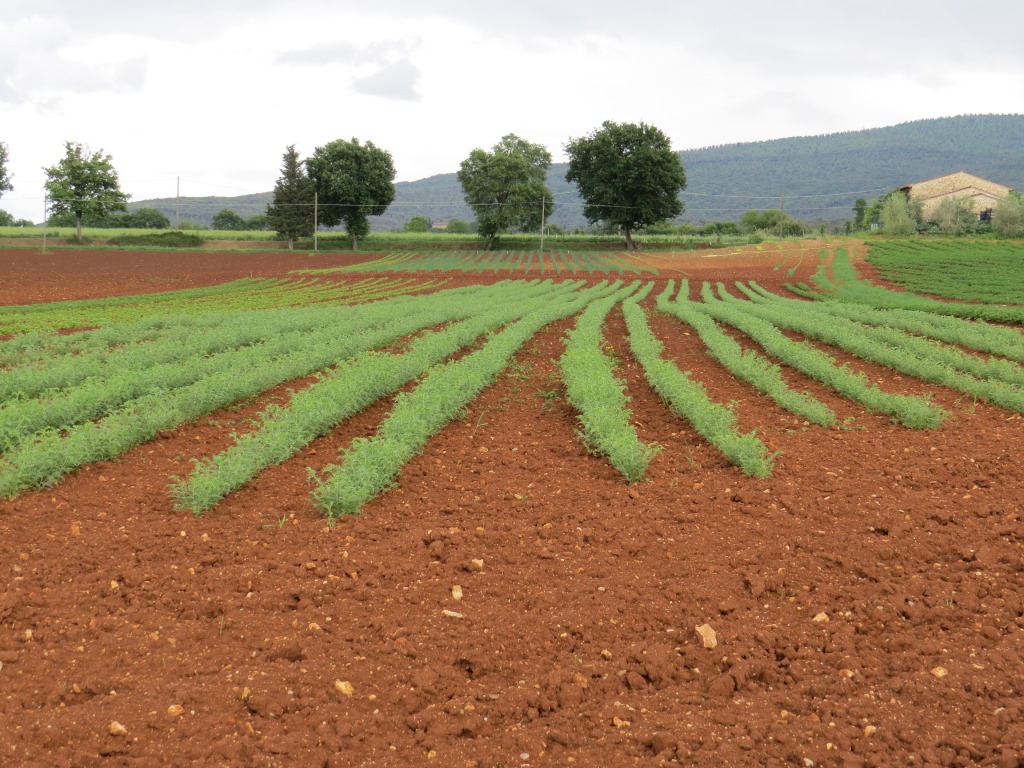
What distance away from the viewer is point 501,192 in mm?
82438

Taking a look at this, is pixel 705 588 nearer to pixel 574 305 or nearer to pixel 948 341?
pixel 948 341

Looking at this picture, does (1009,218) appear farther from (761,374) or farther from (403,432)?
(403,432)

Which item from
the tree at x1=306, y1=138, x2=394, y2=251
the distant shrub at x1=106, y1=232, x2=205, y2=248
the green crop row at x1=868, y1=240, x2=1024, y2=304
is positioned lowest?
the green crop row at x1=868, y1=240, x2=1024, y2=304

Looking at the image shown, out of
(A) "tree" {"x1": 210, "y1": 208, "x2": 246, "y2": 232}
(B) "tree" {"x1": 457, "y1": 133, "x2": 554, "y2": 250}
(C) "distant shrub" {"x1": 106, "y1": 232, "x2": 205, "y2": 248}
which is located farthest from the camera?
(A) "tree" {"x1": 210, "y1": 208, "x2": 246, "y2": 232}

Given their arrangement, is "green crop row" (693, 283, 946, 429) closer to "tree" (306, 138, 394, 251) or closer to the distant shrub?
"tree" (306, 138, 394, 251)

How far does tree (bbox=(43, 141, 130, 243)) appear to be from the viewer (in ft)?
229

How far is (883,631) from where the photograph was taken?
185 inches

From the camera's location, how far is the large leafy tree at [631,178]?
77.1 meters

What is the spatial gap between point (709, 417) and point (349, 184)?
75.8 meters

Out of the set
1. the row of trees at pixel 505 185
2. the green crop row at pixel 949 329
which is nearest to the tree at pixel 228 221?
the row of trees at pixel 505 185

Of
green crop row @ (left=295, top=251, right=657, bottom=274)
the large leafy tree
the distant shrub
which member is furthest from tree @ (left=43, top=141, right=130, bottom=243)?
the large leafy tree

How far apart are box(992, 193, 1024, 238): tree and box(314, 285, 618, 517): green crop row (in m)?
71.4

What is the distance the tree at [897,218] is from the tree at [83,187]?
82.9m

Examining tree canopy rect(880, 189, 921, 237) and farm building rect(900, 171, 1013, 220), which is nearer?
tree canopy rect(880, 189, 921, 237)
